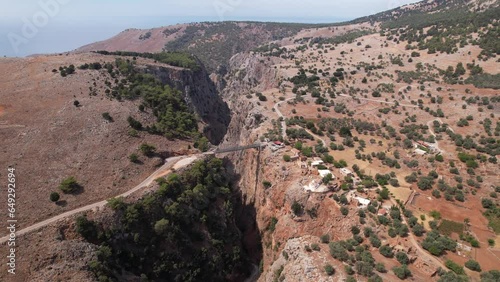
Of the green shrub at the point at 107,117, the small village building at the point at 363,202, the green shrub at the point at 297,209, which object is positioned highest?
the green shrub at the point at 107,117

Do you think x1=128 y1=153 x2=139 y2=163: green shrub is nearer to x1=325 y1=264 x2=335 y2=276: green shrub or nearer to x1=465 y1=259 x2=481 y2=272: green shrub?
x1=325 y1=264 x2=335 y2=276: green shrub

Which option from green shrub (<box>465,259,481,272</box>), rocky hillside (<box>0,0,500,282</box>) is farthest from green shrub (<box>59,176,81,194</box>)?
green shrub (<box>465,259,481,272</box>)

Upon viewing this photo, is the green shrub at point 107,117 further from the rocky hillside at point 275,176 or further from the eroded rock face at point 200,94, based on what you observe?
the eroded rock face at point 200,94

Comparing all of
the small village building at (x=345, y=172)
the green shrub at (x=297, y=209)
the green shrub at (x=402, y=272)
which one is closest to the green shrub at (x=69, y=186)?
the green shrub at (x=297, y=209)

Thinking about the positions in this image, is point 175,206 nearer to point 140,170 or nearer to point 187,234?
point 187,234

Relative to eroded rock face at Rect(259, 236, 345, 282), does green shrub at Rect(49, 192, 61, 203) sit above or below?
above

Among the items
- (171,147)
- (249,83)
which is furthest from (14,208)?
(249,83)

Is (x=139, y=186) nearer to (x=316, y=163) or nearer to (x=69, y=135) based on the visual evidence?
(x=69, y=135)

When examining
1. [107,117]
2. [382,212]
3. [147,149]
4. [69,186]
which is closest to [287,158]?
[382,212]
